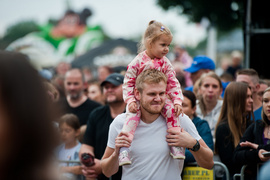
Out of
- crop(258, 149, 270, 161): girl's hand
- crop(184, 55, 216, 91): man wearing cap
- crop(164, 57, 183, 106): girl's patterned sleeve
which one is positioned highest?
crop(184, 55, 216, 91): man wearing cap

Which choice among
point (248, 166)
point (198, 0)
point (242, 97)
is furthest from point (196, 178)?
point (198, 0)

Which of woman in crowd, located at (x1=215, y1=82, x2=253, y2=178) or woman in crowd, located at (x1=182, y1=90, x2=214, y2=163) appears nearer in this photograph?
woman in crowd, located at (x1=182, y1=90, x2=214, y2=163)

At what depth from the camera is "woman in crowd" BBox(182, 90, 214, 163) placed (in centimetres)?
519

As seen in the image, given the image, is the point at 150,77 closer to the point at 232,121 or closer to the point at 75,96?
the point at 232,121

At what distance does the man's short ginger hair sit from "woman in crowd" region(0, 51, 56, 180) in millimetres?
2695

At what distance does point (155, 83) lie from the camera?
3.89 m

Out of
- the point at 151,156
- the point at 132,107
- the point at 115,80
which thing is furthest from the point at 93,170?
the point at 132,107

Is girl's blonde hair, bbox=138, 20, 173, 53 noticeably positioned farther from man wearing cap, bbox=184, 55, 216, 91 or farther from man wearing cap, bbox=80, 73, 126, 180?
man wearing cap, bbox=184, 55, 216, 91

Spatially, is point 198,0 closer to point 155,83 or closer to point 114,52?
point 114,52

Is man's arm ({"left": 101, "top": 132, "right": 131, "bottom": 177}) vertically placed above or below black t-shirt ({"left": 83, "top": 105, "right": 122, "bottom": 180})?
below

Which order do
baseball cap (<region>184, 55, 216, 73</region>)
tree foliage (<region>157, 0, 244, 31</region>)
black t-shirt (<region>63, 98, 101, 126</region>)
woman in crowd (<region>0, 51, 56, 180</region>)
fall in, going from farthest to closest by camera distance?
1. tree foliage (<region>157, 0, 244, 31</region>)
2. baseball cap (<region>184, 55, 216, 73</region>)
3. black t-shirt (<region>63, 98, 101, 126</region>)
4. woman in crowd (<region>0, 51, 56, 180</region>)

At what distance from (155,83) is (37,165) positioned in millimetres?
2760

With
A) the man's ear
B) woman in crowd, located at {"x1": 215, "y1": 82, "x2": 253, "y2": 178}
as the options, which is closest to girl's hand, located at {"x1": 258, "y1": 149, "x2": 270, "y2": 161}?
woman in crowd, located at {"x1": 215, "y1": 82, "x2": 253, "y2": 178}

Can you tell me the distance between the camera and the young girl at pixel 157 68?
3.90m
